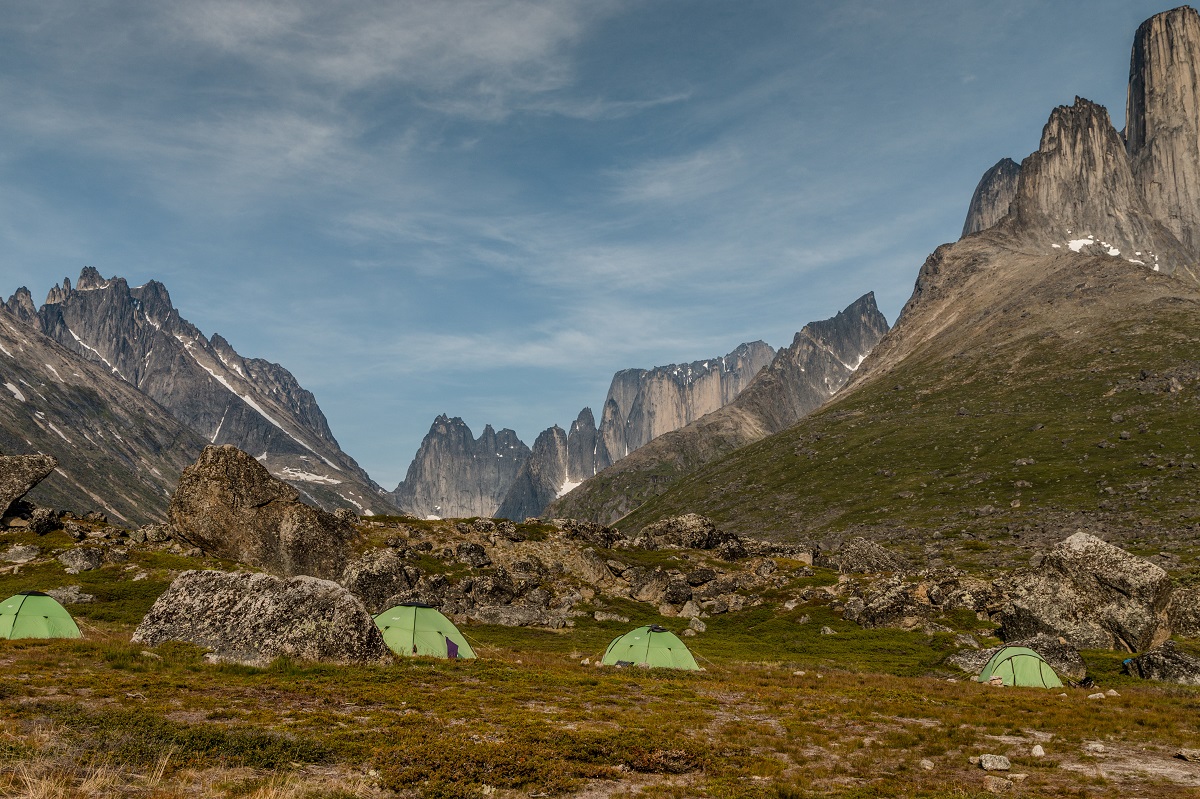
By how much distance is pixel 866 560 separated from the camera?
115m

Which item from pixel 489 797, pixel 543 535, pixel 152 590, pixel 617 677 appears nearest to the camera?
pixel 489 797

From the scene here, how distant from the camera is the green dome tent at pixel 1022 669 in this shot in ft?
149

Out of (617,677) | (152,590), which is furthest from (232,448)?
(617,677)

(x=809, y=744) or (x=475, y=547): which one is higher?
(x=475, y=547)

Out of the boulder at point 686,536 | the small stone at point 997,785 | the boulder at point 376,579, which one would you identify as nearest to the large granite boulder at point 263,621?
the small stone at point 997,785

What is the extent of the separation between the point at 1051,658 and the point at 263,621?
49.2m

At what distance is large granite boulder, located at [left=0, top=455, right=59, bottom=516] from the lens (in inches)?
3479

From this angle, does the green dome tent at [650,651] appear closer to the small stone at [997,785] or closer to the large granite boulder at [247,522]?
the small stone at [997,785]

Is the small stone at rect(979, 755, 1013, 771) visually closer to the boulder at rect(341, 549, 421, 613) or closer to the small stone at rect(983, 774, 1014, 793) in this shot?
the small stone at rect(983, 774, 1014, 793)

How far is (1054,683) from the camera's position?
148ft

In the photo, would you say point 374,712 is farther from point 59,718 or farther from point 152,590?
point 152,590

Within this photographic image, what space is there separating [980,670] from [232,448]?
80012 millimetres

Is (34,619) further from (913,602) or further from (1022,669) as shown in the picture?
(913,602)

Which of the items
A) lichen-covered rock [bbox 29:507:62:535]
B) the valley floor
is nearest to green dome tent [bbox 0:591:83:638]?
the valley floor
